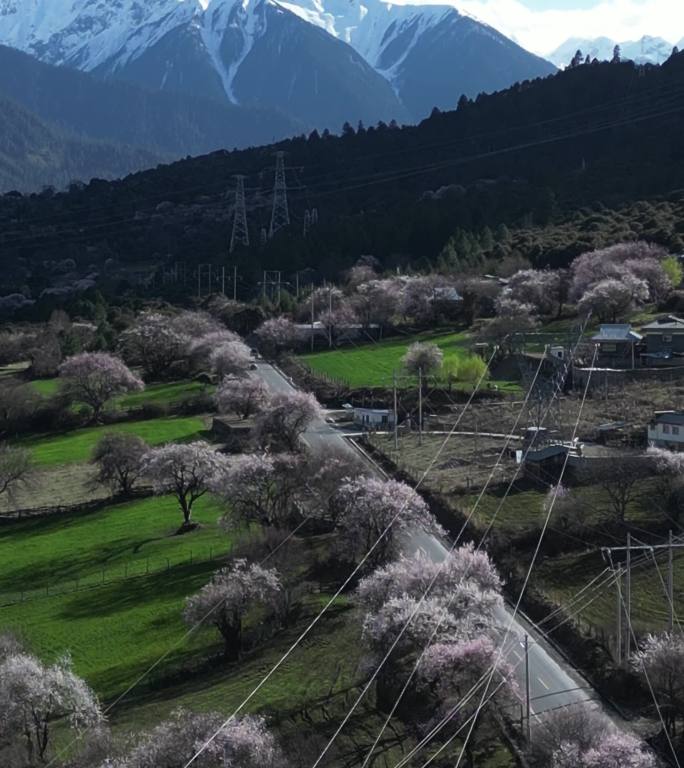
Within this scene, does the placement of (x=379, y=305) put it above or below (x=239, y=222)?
below

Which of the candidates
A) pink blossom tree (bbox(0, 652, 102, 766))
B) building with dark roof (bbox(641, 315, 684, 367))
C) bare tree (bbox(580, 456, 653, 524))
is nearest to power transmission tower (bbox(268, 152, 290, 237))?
building with dark roof (bbox(641, 315, 684, 367))

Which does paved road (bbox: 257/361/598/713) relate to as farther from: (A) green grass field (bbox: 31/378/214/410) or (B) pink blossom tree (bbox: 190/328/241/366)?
(B) pink blossom tree (bbox: 190/328/241/366)

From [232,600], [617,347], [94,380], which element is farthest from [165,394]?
[232,600]

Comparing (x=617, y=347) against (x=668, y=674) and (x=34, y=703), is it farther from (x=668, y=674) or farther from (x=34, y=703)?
(x=34, y=703)

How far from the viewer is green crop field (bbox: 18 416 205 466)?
5609 centimetres

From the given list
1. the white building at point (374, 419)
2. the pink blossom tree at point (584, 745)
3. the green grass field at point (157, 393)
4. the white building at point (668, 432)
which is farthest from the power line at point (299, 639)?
the green grass field at point (157, 393)

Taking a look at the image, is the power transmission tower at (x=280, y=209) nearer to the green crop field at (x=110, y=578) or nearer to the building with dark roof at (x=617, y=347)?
the building with dark roof at (x=617, y=347)

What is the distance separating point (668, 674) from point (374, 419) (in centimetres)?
3391

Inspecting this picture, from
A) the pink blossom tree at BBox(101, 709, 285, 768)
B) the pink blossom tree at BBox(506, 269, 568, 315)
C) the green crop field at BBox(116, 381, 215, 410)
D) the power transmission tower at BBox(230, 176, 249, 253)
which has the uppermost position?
the power transmission tower at BBox(230, 176, 249, 253)

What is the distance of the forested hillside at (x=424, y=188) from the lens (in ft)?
362

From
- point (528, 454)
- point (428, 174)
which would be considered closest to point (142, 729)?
point (528, 454)

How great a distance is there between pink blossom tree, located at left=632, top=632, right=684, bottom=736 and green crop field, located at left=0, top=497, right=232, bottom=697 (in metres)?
12.7

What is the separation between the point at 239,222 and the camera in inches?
5167

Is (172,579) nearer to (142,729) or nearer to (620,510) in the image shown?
(142,729)
